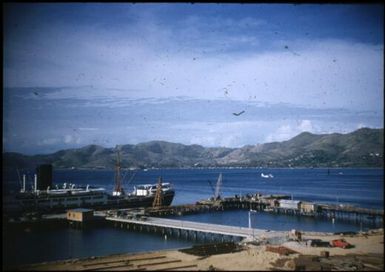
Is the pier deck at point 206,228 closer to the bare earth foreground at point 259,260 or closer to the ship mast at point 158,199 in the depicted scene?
the bare earth foreground at point 259,260

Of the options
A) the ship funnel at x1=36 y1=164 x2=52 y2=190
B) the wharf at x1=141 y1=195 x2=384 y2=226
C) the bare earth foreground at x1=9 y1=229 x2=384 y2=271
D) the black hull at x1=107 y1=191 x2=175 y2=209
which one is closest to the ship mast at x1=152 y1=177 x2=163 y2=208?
the black hull at x1=107 y1=191 x2=175 y2=209

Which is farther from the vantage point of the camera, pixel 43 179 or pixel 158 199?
pixel 43 179

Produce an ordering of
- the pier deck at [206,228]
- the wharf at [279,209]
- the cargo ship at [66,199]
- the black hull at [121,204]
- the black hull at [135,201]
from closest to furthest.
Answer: the pier deck at [206,228]
the wharf at [279,209]
the cargo ship at [66,199]
the black hull at [121,204]
the black hull at [135,201]

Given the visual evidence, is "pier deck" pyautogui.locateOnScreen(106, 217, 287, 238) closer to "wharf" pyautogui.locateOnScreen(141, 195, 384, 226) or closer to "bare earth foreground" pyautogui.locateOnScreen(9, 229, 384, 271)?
"bare earth foreground" pyautogui.locateOnScreen(9, 229, 384, 271)

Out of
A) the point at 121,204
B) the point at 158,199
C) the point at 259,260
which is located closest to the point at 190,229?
the point at 259,260

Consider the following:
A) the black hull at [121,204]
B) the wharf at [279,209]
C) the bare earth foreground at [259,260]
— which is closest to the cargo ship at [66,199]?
the black hull at [121,204]

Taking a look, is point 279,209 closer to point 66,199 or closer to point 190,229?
point 190,229

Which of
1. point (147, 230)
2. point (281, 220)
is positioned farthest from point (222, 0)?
point (281, 220)
